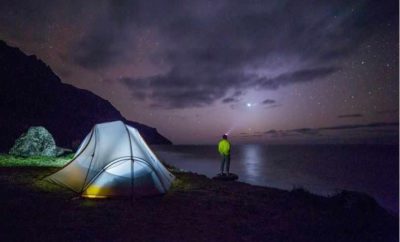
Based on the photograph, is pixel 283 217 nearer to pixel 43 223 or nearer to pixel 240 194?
pixel 240 194

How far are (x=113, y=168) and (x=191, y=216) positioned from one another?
3972mm

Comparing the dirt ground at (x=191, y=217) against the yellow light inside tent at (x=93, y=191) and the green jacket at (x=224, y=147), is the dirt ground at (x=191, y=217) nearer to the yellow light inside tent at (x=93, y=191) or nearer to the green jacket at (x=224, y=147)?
the yellow light inside tent at (x=93, y=191)

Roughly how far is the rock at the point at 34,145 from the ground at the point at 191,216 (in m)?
9.96

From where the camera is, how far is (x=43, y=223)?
7145 mm

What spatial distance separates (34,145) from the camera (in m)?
21.3

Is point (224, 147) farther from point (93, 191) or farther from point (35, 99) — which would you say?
point (35, 99)

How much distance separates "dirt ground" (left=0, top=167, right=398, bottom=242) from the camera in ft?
22.3

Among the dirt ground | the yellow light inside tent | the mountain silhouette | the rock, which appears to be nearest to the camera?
the dirt ground

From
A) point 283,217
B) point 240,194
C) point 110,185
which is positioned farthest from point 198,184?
point 283,217

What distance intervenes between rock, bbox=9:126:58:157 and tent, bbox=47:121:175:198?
1069cm

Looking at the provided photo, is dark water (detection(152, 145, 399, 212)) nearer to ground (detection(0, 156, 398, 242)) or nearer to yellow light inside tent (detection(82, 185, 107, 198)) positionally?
ground (detection(0, 156, 398, 242))

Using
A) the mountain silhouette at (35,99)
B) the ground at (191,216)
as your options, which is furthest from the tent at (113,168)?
the mountain silhouette at (35,99)

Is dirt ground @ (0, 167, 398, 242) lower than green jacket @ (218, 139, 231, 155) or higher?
lower

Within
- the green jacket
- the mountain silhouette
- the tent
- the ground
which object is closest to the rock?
the ground
